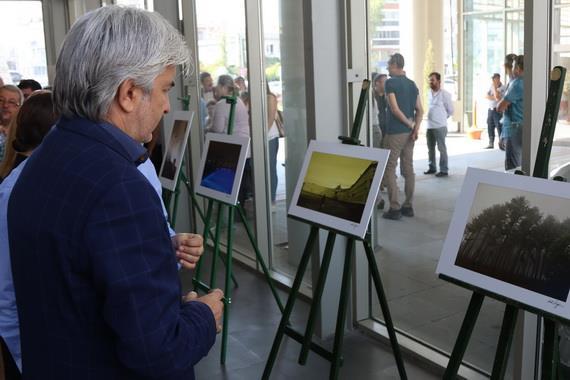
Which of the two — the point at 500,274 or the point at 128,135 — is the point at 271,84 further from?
the point at 128,135

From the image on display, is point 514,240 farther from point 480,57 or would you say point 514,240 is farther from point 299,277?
point 480,57

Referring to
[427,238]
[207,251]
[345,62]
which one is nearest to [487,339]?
[427,238]

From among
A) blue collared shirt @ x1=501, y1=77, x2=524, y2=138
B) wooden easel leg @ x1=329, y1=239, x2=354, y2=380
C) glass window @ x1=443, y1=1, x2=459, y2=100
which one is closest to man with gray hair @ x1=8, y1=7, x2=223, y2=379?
wooden easel leg @ x1=329, y1=239, x2=354, y2=380

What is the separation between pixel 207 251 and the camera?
19.3 feet

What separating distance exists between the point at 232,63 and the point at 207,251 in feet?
5.74

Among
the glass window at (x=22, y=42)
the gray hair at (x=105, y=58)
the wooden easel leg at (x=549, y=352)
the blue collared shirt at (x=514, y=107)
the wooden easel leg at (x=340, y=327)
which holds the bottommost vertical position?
the wooden easel leg at (x=340, y=327)

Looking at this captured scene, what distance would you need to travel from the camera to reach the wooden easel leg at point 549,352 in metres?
1.74

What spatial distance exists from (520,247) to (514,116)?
115cm

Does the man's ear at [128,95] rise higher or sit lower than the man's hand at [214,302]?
higher

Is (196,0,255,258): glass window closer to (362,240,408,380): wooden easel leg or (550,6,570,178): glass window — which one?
(362,240,408,380): wooden easel leg

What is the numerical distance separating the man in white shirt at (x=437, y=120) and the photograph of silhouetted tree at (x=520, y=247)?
4.71 ft

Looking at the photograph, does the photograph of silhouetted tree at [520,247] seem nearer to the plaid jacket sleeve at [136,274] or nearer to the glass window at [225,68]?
the plaid jacket sleeve at [136,274]

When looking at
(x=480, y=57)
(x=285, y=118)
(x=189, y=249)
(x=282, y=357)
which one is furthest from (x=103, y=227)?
(x=285, y=118)

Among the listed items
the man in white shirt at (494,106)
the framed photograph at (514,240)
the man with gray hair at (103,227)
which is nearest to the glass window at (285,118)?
the man in white shirt at (494,106)
